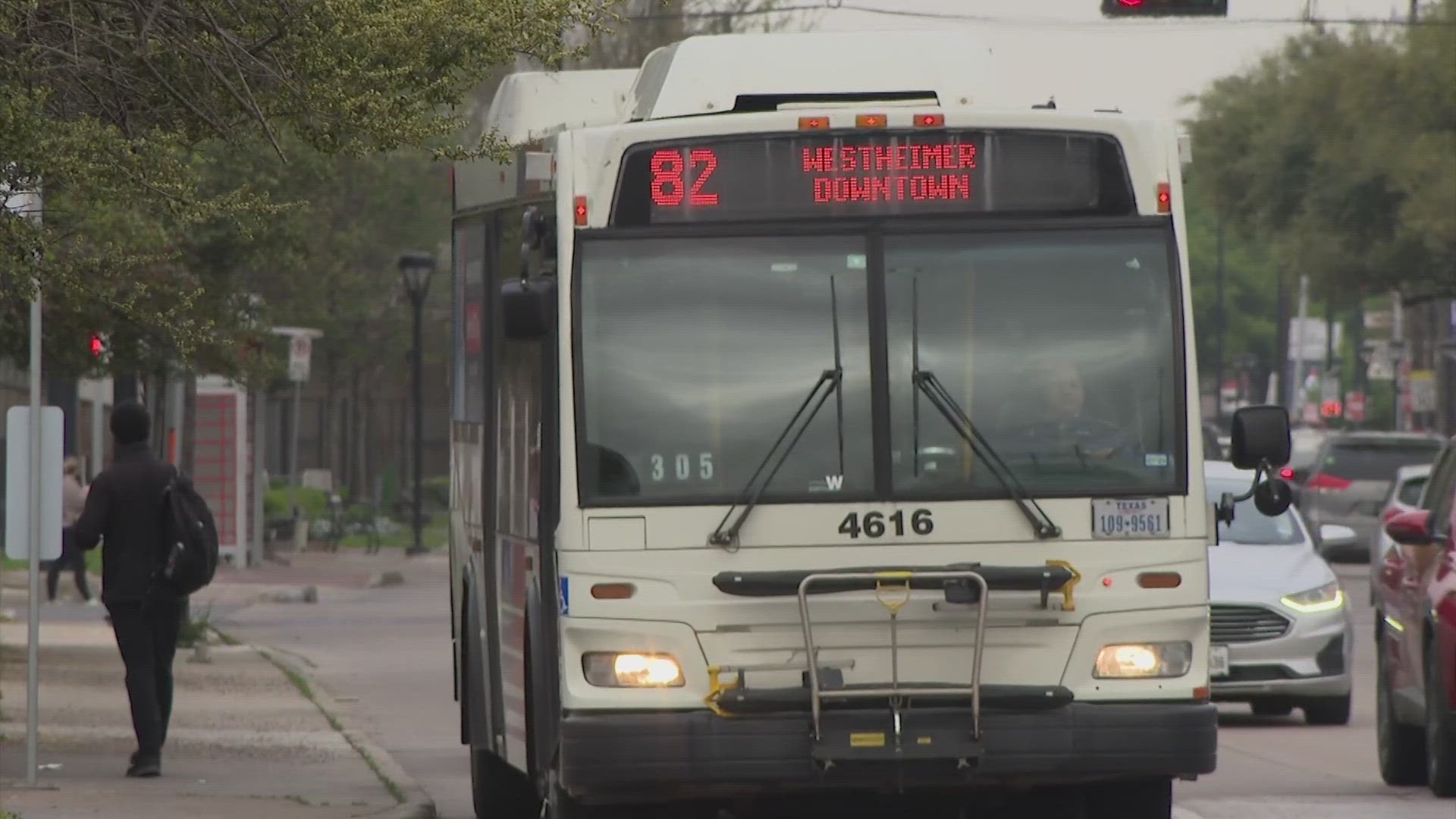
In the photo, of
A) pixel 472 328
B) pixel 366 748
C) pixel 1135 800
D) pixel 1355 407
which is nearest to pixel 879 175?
pixel 1135 800

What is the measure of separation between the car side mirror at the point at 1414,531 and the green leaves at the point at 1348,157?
2758 cm

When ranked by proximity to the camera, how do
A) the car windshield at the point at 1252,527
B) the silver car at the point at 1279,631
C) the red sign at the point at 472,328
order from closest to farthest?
the red sign at the point at 472,328, the silver car at the point at 1279,631, the car windshield at the point at 1252,527

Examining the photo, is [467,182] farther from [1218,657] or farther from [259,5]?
[1218,657]

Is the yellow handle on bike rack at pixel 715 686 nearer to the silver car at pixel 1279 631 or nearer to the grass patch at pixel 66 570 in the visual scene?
the silver car at pixel 1279 631

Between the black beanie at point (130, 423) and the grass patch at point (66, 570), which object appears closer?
the black beanie at point (130, 423)

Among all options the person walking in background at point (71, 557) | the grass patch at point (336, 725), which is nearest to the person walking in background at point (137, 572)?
the grass patch at point (336, 725)

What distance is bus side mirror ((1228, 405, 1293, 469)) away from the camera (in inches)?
368

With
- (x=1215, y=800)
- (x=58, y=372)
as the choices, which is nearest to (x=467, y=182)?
(x=1215, y=800)

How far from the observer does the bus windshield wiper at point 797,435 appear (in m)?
9.05

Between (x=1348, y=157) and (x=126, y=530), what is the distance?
34116mm

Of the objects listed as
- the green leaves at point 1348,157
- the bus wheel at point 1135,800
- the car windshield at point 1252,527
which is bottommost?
the bus wheel at point 1135,800

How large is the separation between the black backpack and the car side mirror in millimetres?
5646

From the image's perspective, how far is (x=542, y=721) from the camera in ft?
31.9

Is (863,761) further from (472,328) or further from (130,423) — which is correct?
(130,423)
